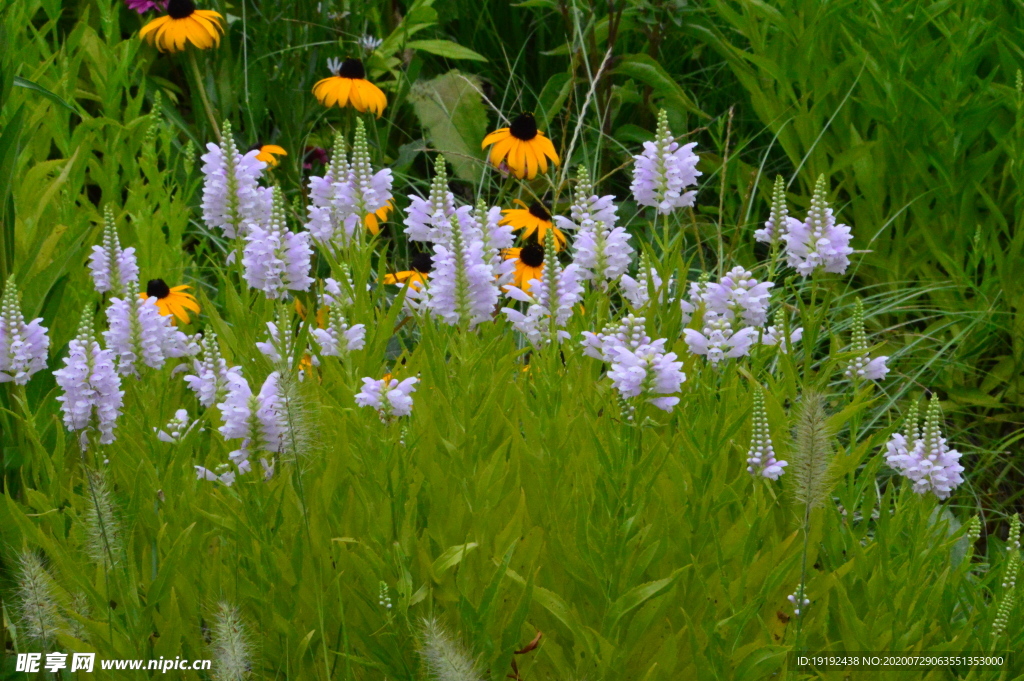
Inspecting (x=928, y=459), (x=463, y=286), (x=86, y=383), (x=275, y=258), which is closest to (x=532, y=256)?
(x=275, y=258)

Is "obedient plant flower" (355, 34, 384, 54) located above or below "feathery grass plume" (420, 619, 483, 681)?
above

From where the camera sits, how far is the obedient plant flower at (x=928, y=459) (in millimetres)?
1812

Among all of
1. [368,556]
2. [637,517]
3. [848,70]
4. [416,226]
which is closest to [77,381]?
[368,556]

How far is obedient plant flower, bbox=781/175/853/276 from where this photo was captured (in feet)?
5.98

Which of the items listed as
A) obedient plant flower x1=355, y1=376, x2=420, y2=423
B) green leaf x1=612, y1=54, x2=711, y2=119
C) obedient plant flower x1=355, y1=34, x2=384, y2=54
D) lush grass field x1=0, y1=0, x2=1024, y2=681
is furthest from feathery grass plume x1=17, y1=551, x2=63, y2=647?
obedient plant flower x1=355, y1=34, x2=384, y2=54

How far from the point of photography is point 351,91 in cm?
354

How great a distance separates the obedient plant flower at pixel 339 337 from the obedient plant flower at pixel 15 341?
0.46 metres

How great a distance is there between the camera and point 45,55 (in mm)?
3463

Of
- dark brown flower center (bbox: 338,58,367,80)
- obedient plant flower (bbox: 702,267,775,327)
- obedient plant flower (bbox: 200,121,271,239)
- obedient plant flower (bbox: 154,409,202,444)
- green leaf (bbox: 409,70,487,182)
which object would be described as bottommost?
obedient plant flower (bbox: 154,409,202,444)

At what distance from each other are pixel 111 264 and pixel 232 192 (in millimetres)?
309

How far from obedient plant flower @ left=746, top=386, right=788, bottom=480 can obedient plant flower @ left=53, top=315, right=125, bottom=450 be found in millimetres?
1037

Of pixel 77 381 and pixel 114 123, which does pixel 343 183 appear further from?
pixel 114 123

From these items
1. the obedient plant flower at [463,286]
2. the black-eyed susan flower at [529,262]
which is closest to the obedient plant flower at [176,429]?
the obedient plant flower at [463,286]

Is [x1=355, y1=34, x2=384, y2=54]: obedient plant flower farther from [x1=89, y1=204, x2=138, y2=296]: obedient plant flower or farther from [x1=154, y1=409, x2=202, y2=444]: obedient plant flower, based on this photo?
[x1=154, y1=409, x2=202, y2=444]: obedient plant flower
